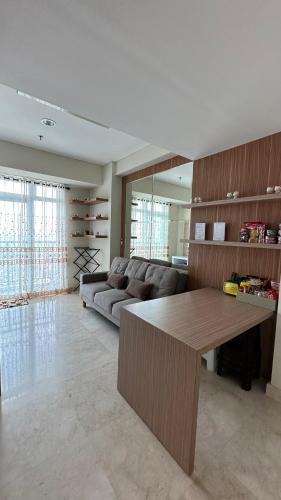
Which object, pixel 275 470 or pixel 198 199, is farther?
pixel 198 199

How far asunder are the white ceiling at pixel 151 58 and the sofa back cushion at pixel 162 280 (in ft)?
5.66

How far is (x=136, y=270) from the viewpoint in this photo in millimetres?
3371

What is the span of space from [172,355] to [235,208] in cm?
171

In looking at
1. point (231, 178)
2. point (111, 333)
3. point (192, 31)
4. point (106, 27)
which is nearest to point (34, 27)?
point (106, 27)

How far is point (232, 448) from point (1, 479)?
53.2 inches

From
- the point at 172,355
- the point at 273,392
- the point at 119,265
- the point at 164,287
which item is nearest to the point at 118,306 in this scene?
the point at 164,287

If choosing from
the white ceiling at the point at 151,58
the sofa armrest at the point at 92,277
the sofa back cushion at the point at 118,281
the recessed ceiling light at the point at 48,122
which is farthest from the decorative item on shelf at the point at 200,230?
the recessed ceiling light at the point at 48,122

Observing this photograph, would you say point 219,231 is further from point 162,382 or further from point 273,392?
point 162,382

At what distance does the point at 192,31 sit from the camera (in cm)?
105

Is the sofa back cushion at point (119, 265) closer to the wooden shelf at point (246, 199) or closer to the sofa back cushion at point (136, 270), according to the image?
the sofa back cushion at point (136, 270)

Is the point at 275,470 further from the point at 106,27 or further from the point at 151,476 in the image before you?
the point at 106,27

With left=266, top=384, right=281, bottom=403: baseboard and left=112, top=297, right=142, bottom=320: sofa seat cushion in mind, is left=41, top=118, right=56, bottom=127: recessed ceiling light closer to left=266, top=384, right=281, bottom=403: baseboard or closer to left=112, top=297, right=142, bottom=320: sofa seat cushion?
left=112, top=297, right=142, bottom=320: sofa seat cushion

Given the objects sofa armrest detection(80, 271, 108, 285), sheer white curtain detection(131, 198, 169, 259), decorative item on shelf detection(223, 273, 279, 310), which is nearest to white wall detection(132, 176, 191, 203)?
sheer white curtain detection(131, 198, 169, 259)

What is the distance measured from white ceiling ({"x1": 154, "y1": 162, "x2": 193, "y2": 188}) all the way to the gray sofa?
4.14ft
